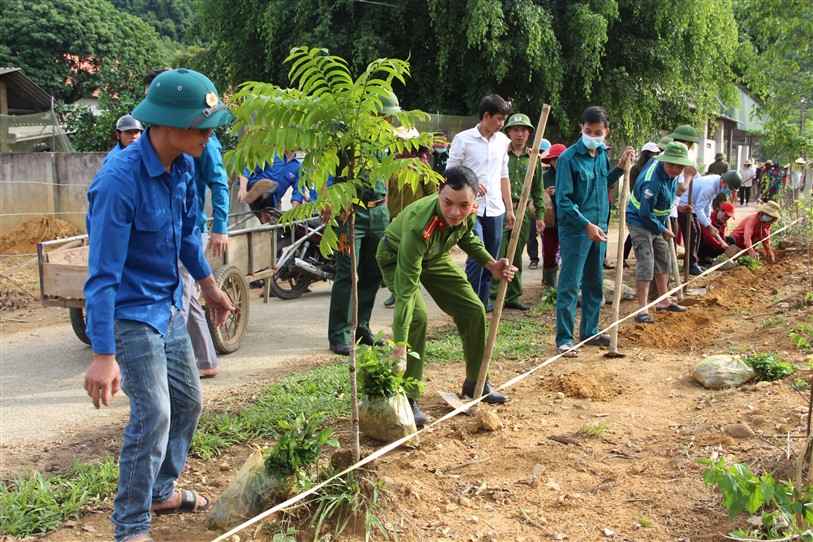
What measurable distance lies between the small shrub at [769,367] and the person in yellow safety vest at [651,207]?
6.83 feet

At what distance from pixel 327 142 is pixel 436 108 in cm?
1359

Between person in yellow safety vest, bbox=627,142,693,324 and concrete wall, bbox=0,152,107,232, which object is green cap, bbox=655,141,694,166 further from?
concrete wall, bbox=0,152,107,232

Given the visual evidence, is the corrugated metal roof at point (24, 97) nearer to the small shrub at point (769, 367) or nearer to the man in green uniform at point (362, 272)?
the man in green uniform at point (362, 272)

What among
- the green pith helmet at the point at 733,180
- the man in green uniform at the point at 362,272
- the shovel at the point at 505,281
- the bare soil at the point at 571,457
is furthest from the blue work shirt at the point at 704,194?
the shovel at the point at 505,281

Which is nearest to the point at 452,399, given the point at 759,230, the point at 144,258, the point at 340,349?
the point at 340,349

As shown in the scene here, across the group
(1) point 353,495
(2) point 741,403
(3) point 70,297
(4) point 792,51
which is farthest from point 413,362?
(4) point 792,51

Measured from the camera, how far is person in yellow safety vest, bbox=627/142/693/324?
24.2ft

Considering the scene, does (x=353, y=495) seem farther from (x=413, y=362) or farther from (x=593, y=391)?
(x=593, y=391)

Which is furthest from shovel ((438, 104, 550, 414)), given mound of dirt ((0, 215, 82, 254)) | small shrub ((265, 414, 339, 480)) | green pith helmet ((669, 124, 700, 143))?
mound of dirt ((0, 215, 82, 254))

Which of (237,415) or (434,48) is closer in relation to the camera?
(237,415)

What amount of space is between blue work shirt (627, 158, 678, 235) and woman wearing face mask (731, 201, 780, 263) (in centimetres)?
384

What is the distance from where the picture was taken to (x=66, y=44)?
35375 mm

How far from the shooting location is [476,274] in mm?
7270

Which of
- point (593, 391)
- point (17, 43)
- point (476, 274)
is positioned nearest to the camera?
point (593, 391)
